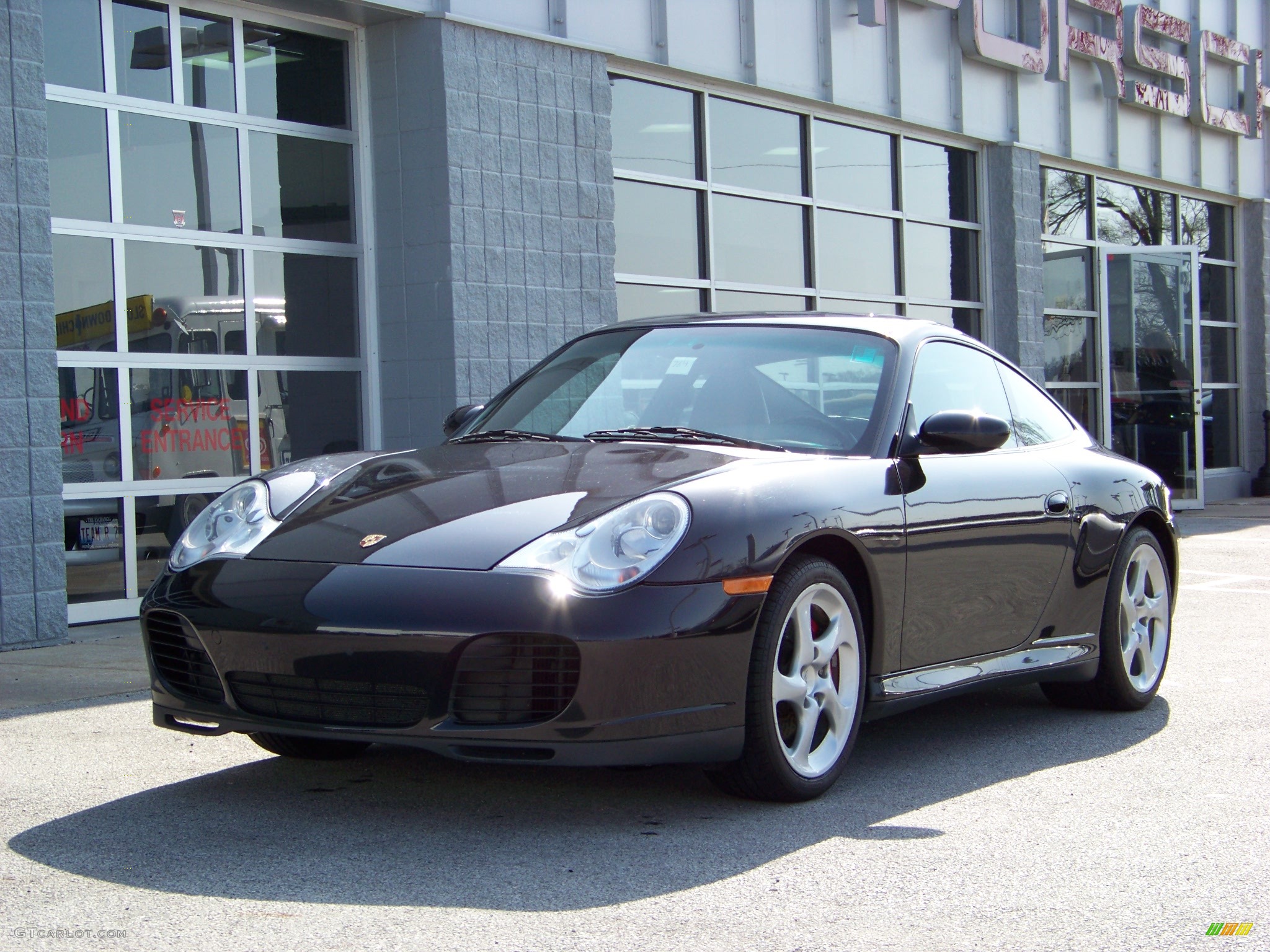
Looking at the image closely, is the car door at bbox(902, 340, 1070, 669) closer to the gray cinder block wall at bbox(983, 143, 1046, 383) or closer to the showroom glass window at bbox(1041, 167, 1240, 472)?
the gray cinder block wall at bbox(983, 143, 1046, 383)

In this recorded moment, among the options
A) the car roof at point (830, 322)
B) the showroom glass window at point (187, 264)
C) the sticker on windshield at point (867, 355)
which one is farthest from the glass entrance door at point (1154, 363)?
the sticker on windshield at point (867, 355)

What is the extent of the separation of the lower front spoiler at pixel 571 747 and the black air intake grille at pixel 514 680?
0.21 feet

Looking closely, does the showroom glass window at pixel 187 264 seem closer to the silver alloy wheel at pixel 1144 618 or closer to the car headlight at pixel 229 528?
the car headlight at pixel 229 528

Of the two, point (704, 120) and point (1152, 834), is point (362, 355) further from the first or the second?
point (1152, 834)

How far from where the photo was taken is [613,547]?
3.79m

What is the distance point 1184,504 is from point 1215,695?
37.9 ft

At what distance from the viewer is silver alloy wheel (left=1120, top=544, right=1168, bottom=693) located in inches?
221

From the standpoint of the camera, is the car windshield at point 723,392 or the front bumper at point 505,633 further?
the car windshield at point 723,392

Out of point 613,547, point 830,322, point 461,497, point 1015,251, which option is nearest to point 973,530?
point 830,322

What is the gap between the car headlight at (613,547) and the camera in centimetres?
371

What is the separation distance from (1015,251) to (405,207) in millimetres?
7528

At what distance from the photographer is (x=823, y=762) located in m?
4.20

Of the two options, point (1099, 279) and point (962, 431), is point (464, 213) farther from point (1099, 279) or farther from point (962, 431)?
point (1099, 279)

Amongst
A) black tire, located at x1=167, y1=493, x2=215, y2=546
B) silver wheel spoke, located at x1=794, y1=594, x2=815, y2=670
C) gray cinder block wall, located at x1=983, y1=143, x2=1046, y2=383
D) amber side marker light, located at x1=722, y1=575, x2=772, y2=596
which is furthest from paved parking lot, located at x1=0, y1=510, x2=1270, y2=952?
gray cinder block wall, located at x1=983, y1=143, x2=1046, y2=383
